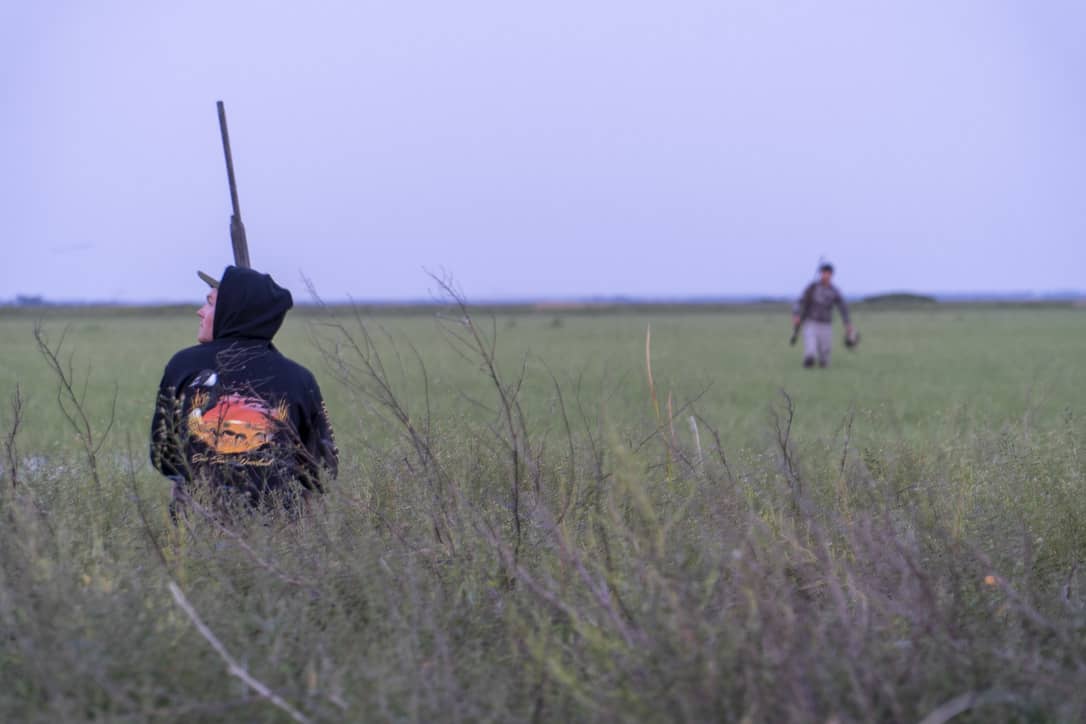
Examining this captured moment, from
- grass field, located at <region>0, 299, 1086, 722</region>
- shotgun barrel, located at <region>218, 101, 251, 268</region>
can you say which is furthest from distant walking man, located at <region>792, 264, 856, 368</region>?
shotgun barrel, located at <region>218, 101, 251, 268</region>

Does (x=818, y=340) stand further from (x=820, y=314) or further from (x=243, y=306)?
(x=243, y=306)

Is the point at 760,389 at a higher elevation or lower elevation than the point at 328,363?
lower

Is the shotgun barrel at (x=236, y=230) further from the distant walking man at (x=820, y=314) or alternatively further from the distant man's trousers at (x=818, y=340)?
the distant man's trousers at (x=818, y=340)

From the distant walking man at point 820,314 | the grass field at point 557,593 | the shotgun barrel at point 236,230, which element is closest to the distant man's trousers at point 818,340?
the distant walking man at point 820,314

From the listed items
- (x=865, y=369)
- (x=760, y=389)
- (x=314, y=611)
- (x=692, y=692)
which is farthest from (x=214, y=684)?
(x=865, y=369)

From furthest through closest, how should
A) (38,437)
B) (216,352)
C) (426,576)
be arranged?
(38,437)
(216,352)
(426,576)

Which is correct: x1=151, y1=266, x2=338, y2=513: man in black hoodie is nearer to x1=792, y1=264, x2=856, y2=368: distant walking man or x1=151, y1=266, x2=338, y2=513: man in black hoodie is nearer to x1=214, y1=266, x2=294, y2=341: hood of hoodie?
x1=214, y1=266, x2=294, y2=341: hood of hoodie

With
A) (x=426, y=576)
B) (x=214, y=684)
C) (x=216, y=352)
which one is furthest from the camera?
(x=216, y=352)

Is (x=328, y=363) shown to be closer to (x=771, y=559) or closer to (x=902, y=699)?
(x=771, y=559)

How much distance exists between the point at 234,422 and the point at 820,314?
13.6 meters

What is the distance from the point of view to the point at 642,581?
120 inches

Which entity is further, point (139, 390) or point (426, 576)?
point (139, 390)

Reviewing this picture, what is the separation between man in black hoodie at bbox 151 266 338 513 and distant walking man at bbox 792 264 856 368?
12.1m

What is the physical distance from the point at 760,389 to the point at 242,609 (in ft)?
37.3
